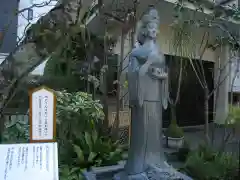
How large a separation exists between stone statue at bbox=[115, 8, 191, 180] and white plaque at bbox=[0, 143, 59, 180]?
5.34 ft

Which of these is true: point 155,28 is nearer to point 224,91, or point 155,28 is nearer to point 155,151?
point 155,151

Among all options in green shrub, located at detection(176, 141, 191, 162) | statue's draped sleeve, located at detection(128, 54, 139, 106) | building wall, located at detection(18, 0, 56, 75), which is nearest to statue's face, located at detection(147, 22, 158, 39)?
statue's draped sleeve, located at detection(128, 54, 139, 106)

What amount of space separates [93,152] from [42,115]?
2.66 meters

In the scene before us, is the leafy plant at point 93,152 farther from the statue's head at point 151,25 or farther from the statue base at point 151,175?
the statue's head at point 151,25

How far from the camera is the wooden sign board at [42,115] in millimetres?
2426

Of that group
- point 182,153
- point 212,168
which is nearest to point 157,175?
point 212,168

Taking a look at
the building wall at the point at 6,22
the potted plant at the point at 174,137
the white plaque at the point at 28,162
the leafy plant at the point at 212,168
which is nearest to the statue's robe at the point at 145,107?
the leafy plant at the point at 212,168

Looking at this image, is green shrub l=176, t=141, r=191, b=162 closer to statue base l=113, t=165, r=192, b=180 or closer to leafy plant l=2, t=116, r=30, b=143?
statue base l=113, t=165, r=192, b=180

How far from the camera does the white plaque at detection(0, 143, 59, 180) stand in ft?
5.84

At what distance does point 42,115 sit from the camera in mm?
2479

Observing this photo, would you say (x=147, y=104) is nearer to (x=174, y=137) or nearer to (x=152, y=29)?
(x=152, y=29)

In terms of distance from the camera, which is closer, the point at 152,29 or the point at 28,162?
the point at 28,162

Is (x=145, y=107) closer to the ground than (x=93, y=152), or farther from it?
farther from it

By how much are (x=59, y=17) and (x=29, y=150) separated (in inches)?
182
